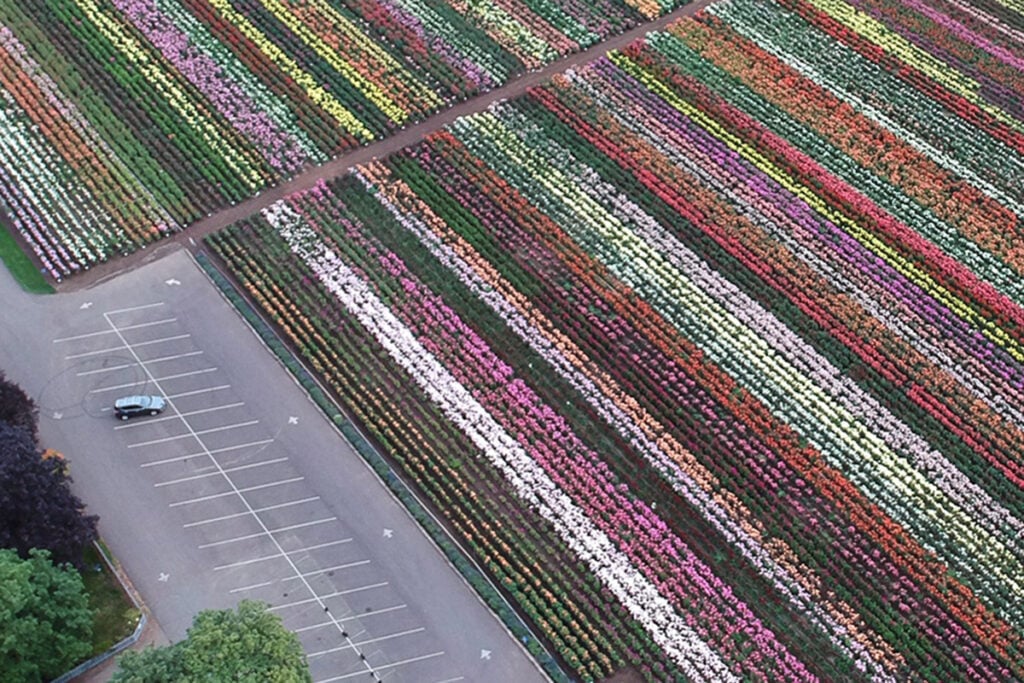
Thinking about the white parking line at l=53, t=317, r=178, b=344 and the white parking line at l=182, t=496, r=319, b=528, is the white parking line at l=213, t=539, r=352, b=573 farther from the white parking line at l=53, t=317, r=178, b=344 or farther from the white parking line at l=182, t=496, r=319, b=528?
the white parking line at l=53, t=317, r=178, b=344

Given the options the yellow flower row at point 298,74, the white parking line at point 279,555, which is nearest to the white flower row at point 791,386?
the yellow flower row at point 298,74

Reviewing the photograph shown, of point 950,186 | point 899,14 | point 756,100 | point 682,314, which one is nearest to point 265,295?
point 682,314

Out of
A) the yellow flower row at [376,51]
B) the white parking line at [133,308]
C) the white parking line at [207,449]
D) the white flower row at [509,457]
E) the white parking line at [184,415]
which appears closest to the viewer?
the white flower row at [509,457]

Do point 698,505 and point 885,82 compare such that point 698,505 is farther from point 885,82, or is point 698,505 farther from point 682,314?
point 885,82

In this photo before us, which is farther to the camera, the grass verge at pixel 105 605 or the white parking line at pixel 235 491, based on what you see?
the white parking line at pixel 235 491

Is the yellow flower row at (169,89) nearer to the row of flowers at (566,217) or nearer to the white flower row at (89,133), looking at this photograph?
the white flower row at (89,133)

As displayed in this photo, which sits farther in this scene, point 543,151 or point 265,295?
point 543,151

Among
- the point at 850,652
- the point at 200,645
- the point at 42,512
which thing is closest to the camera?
the point at 200,645

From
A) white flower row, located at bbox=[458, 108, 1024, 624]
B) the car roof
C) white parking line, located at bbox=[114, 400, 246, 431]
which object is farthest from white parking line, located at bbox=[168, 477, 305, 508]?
white flower row, located at bbox=[458, 108, 1024, 624]
